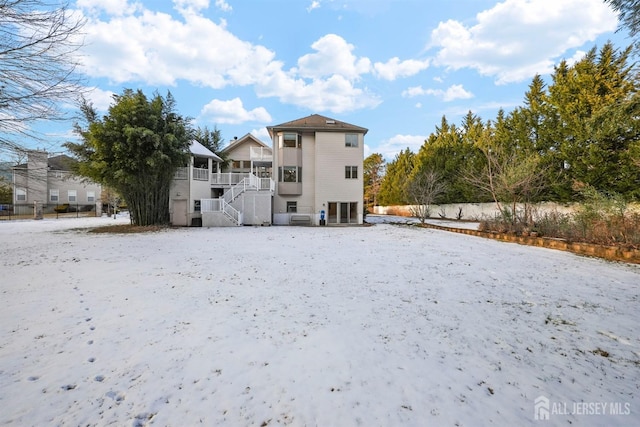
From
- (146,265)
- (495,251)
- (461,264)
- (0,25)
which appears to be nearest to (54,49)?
(0,25)

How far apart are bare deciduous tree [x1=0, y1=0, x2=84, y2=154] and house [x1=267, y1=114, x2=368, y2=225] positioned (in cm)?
1582

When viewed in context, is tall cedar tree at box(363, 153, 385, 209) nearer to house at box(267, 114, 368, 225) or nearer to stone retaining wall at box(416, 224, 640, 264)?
house at box(267, 114, 368, 225)

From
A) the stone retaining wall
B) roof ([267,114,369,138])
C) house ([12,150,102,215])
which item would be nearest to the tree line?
the stone retaining wall

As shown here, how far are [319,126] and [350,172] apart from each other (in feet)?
14.8

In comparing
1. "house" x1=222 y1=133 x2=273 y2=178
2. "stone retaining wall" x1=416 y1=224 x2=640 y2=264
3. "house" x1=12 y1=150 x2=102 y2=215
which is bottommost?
"stone retaining wall" x1=416 y1=224 x2=640 y2=264

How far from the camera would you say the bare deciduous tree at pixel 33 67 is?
496 cm

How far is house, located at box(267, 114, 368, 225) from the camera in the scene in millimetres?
21078

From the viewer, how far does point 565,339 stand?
3.42 m

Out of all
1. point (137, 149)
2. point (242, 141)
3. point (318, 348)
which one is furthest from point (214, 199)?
point (318, 348)

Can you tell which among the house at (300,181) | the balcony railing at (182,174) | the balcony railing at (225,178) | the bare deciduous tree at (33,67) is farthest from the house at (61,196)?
the bare deciduous tree at (33,67)

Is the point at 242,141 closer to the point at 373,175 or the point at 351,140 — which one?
the point at 351,140

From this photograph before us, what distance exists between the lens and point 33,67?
5281 mm

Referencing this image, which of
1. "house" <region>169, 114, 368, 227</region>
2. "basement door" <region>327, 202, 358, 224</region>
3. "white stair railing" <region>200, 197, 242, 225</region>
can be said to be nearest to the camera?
"white stair railing" <region>200, 197, 242, 225</region>

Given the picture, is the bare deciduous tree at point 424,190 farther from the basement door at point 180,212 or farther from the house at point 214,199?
the basement door at point 180,212
